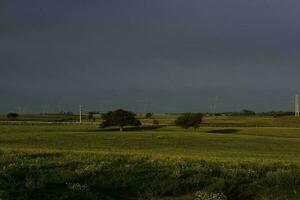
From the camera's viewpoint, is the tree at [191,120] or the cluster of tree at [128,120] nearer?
the cluster of tree at [128,120]

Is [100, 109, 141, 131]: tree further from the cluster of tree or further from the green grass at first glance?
the green grass

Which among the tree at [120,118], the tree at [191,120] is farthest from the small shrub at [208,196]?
the tree at [191,120]

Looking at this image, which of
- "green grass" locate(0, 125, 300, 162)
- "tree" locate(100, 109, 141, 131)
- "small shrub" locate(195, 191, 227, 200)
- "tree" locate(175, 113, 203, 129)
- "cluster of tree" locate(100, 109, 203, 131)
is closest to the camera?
"small shrub" locate(195, 191, 227, 200)

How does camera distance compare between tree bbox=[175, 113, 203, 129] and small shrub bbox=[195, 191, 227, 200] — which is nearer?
small shrub bbox=[195, 191, 227, 200]

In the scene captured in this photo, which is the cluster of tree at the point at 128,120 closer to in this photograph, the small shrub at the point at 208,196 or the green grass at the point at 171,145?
the green grass at the point at 171,145

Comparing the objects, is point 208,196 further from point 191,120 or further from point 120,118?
point 191,120

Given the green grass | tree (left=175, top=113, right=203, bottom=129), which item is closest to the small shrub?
the green grass

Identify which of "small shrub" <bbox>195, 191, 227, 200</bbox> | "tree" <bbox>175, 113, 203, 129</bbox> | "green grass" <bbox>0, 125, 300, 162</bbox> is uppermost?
"tree" <bbox>175, 113, 203, 129</bbox>

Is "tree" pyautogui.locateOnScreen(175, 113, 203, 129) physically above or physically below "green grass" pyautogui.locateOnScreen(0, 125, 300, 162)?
above

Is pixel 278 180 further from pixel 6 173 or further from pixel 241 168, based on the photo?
pixel 6 173

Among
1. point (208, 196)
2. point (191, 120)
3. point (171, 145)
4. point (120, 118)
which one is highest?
point (120, 118)

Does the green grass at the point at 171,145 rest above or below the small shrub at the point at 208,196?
below

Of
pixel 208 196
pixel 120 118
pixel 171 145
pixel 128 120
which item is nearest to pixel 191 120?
pixel 128 120

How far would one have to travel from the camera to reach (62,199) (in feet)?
46.9
